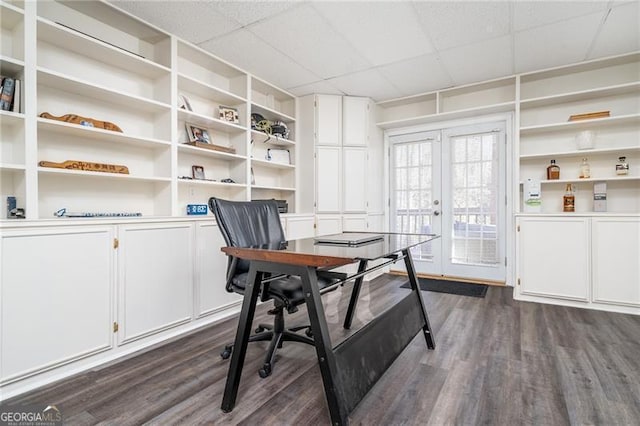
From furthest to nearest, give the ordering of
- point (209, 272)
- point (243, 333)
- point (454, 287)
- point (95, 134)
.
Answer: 1. point (454, 287)
2. point (209, 272)
3. point (95, 134)
4. point (243, 333)

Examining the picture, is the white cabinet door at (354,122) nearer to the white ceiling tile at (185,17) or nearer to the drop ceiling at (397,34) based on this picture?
the drop ceiling at (397,34)

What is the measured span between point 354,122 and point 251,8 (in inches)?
83.7

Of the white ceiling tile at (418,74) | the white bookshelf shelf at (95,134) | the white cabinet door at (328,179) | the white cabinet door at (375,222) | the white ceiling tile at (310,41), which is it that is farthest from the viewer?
the white cabinet door at (375,222)

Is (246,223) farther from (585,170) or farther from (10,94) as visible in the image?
(585,170)

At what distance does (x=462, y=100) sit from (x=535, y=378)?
350cm

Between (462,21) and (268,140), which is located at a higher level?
(462,21)

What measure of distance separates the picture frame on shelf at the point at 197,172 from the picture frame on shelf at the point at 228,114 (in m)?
0.58

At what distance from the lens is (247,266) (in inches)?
83.5

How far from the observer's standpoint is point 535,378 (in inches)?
71.8

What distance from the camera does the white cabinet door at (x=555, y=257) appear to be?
10.2 ft

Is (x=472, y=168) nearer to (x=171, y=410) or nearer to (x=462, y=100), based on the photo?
(x=462, y=100)

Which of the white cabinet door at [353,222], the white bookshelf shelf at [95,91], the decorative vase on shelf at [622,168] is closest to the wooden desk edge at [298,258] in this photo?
the white bookshelf shelf at [95,91]

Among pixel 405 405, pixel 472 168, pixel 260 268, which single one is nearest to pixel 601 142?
pixel 472 168

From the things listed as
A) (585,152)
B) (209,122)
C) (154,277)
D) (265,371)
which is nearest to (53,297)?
(154,277)
